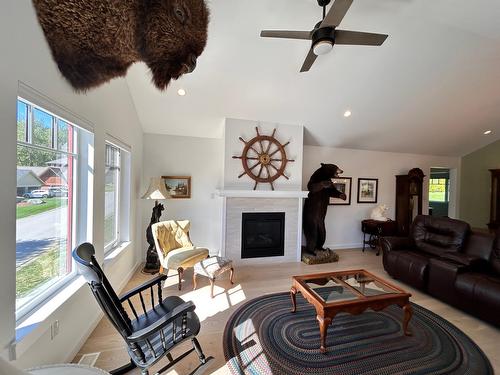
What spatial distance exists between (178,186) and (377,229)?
449 centimetres

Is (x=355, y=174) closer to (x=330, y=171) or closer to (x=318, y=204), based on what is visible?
(x=330, y=171)

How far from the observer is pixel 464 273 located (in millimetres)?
2643

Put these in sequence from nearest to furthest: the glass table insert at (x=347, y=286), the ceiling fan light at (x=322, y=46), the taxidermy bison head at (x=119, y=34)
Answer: the taxidermy bison head at (x=119, y=34) < the ceiling fan light at (x=322, y=46) < the glass table insert at (x=347, y=286)

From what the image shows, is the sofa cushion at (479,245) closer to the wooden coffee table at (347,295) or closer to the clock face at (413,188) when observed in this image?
the wooden coffee table at (347,295)

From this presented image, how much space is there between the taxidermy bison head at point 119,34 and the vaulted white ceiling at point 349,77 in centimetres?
87

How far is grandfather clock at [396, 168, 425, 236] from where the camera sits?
5.32 m

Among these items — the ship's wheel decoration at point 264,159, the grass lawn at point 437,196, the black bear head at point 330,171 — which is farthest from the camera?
the grass lawn at point 437,196

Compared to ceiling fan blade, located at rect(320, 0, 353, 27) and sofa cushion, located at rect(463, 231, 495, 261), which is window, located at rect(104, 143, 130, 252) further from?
sofa cushion, located at rect(463, 231, 495, 261)

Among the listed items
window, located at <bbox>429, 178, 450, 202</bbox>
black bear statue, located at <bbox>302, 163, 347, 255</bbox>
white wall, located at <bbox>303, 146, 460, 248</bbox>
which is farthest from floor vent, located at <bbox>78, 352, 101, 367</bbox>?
window, located at <bbox>429, 178, 450, 202</bbox>

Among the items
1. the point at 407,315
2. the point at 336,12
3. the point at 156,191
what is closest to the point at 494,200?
the point at 407,315

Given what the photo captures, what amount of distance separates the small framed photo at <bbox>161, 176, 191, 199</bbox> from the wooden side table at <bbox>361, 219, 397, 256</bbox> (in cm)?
413

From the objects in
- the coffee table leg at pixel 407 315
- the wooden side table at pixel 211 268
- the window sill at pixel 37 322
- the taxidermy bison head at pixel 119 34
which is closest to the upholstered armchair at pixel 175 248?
the wooden side table at pixel 211 268

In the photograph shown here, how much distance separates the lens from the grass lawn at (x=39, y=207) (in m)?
1.45

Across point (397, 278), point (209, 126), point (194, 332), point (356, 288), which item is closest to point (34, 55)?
point (194, 332)
